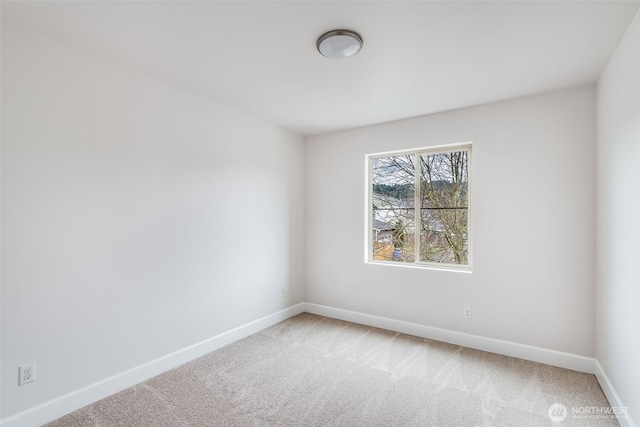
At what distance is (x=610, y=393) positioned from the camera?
218cm

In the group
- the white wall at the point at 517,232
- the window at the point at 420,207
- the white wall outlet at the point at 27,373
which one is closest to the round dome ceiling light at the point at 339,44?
the white wall at the point at 517,232

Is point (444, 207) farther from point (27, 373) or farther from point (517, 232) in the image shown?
point (27, 373)

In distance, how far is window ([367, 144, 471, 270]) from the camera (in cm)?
338

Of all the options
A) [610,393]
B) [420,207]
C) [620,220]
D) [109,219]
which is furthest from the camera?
[420,207]

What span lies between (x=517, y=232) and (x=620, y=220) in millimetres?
918

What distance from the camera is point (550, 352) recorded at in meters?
2.79

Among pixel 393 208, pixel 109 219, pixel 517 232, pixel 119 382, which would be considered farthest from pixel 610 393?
pixel 109 219

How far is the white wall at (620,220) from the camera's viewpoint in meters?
1.79

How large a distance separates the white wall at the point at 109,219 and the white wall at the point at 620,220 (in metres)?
3.11

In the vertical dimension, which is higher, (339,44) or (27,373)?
(339,44)

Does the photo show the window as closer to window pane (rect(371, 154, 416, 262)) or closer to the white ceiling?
window pane (rect(371, 154, 416, 262))

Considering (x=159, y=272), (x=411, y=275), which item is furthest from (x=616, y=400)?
(x=159, y=272)

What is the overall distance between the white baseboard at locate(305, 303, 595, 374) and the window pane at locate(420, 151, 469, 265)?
29.8 inches

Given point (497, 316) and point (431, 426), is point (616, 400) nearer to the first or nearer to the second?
point (497, 316)
